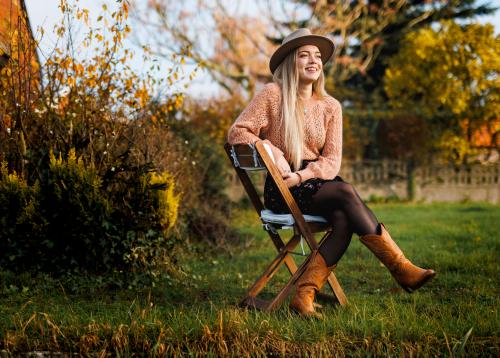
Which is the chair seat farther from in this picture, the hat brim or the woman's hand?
the hat brim

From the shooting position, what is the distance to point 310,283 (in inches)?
146

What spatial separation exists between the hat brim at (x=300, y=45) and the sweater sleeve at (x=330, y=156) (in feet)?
1.49

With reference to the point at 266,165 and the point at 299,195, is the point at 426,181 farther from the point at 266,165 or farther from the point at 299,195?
the point at 266,165

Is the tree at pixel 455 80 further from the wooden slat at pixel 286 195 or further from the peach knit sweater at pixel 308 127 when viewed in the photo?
the wooden slat at pixel 286 195

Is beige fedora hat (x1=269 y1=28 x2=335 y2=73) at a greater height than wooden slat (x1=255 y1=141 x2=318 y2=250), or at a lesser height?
greater

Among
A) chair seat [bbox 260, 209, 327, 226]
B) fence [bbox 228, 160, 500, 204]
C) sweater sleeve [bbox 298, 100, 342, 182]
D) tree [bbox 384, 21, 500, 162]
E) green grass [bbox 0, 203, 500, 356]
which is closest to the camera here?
green grass [bbox 0, 203, 500, 356]

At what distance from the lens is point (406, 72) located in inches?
666

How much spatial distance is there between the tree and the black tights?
13195 millimetres

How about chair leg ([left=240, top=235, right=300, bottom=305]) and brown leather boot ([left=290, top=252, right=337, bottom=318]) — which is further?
chair leg ([left=240, top=235, right=300, bottom=305])

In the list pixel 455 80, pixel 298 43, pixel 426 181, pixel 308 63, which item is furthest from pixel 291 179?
pixel 426 181

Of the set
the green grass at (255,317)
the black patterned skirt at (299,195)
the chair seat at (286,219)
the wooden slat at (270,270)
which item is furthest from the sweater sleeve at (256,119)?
the green grass at (255,317)

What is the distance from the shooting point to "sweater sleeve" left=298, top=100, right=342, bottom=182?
3943 millimetres

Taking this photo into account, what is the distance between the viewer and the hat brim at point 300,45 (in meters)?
4.10

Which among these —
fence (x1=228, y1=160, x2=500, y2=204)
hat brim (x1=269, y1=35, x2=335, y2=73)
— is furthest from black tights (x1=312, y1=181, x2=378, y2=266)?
fence (x1=228, y1=160, x2=500, y2=204)
